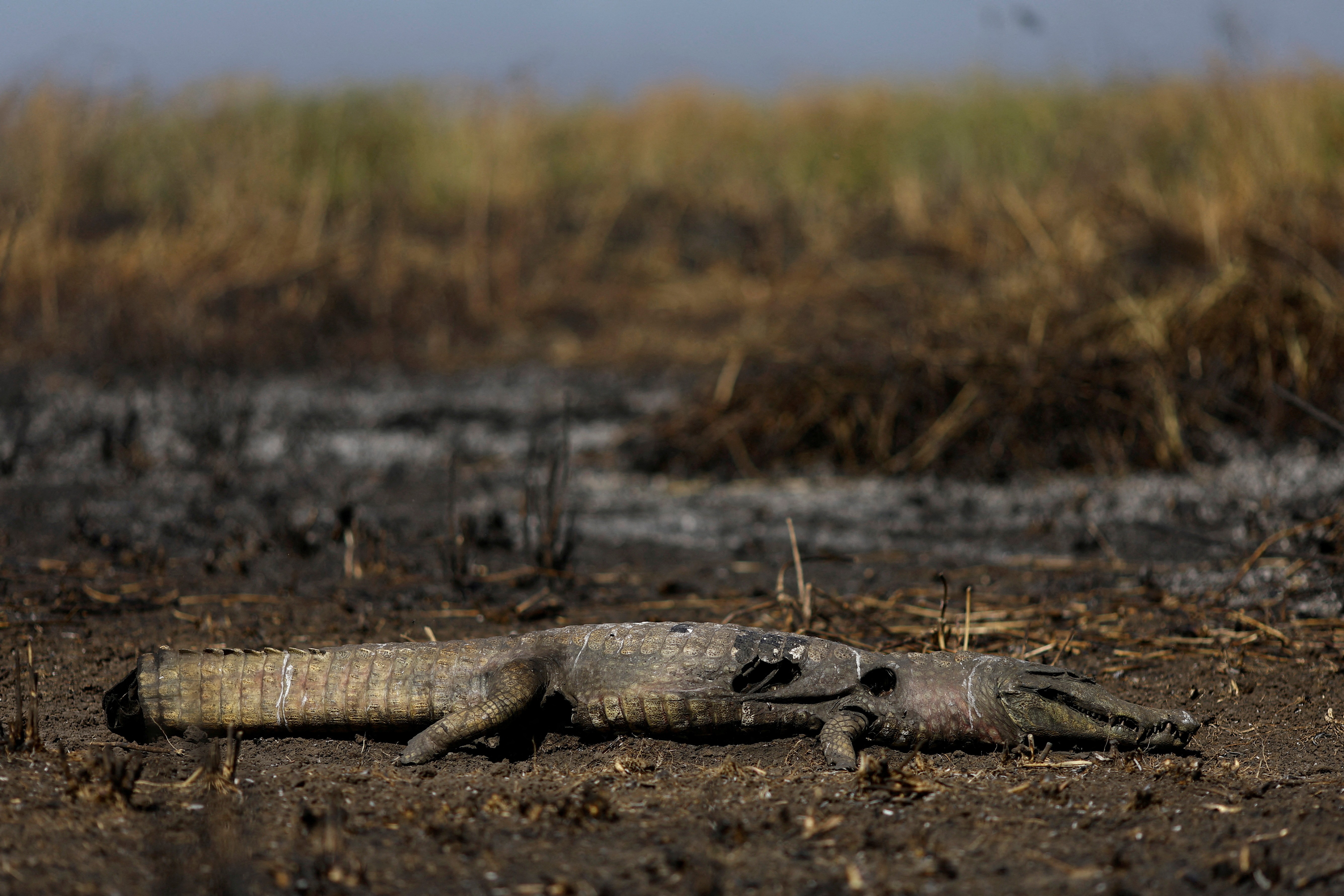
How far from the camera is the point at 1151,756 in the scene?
3.23 m

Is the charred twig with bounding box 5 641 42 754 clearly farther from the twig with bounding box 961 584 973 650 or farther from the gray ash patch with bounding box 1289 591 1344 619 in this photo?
the gray ash patch with bounding box 1289 591 1344 619

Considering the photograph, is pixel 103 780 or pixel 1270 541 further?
pixel 1270 541

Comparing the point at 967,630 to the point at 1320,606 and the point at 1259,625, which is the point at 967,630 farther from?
the point at 1320,606

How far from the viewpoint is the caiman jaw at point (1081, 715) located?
3.22 meters

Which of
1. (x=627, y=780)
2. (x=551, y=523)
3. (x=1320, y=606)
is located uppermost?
(x=551, y=523)

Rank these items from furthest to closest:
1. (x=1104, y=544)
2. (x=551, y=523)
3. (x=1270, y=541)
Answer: (x=1104, y=544) → (x=551, y=523) → (x=1270, y=541)

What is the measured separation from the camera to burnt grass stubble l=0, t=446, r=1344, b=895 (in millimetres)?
2457

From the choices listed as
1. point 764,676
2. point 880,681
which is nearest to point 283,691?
point 764,676

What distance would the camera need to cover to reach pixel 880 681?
352 cm

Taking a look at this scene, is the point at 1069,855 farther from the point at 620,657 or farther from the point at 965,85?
the point at 965,85

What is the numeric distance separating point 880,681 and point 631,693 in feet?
2.36

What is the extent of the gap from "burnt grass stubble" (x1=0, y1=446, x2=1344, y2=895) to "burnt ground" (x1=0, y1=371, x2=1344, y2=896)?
11 mm

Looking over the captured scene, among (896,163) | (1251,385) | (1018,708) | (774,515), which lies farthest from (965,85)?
(1018,708)

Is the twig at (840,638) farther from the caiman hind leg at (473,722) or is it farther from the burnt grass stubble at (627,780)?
the caiman hind leg at (473,722)
